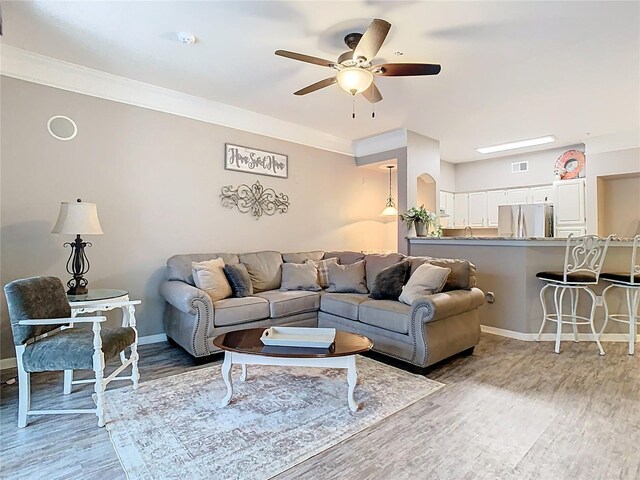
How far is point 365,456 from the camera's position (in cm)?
186

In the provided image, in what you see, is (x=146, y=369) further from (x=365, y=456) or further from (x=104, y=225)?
(x=365, y=456)

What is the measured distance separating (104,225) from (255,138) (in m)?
2.17

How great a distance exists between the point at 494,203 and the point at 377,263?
4.36 metres

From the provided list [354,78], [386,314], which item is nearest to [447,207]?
[386,314]

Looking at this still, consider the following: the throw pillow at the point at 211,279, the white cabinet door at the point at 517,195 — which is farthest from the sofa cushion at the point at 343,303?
the white cabinet door at the point at 517,195

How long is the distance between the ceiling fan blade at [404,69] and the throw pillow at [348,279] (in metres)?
2.18

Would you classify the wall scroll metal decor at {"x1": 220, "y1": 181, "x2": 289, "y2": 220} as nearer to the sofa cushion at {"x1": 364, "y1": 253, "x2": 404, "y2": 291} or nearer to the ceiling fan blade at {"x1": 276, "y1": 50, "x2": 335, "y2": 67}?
the sofa cushion at {"x1": 364, "y1": 253, "x2": 404, "y2": 291}

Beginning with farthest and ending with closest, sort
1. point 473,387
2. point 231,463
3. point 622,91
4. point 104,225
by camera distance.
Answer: point 622,91, point 104,225, point 473,387, point 231,463

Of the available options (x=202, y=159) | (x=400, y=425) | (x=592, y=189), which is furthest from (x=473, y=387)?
(x=592, y=189)

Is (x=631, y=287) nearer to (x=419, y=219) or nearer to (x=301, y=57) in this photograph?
(x=419, y=219)

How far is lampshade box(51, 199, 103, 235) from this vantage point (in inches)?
113

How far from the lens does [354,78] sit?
2709 millimetres

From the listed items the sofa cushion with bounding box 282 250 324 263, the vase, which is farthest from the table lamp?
the vase

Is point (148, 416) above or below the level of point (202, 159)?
below
